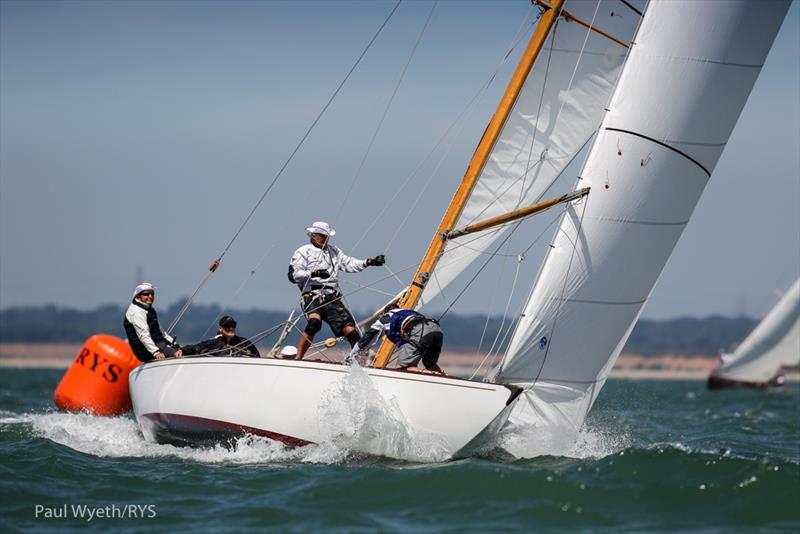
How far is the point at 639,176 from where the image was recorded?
427 inches

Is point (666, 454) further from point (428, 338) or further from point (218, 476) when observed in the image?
point (218, 476)

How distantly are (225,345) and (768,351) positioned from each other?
29005mm

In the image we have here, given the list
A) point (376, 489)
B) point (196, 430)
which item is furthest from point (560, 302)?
point (196, 430)

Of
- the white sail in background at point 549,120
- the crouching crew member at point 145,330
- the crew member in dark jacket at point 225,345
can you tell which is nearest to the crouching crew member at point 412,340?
the white sail in background at point 549,120

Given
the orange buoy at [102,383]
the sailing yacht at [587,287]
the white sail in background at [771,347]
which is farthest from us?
the white sail in background at [771,347]

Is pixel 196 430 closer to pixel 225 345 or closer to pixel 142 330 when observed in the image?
pixel 225 345

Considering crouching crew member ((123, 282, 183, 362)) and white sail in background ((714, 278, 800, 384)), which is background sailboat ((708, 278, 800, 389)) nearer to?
white sail in background ((714, 278, 800, 384))

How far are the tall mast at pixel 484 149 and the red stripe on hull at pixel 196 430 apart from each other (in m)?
2.06

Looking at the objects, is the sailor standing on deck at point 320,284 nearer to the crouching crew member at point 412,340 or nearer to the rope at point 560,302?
the crouching crew member at point 412,340

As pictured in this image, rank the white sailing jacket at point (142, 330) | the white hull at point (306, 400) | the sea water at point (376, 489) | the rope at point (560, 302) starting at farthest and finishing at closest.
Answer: the white sailing jacket at point (142, 330)
the rope at point (560, 302)
the white hull at point (306, 400)
the sea water at point (376, 489)

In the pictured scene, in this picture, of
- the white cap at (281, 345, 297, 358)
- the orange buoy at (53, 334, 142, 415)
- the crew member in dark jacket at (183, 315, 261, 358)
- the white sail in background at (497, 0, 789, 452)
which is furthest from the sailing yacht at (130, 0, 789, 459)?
the orange buoy at (53, 334, 142, 415)

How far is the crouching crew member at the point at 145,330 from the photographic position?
13125mm

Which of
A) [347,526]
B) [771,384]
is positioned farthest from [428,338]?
[771,384]

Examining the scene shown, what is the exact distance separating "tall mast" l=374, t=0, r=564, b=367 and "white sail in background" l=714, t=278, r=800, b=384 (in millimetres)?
24579
